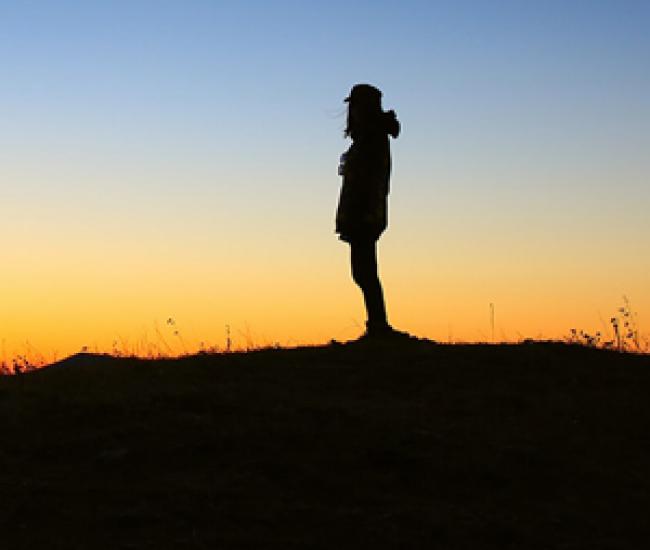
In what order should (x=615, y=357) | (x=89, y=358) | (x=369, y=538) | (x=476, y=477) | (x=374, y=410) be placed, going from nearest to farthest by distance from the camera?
(x=369, y=538) → (x=476, y=477) → (x=374, y=410) → (x=615, y=357) → (x=89, y=358)

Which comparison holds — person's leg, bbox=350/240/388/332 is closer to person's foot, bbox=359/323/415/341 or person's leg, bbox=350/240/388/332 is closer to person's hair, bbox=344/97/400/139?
person's foot, bbox=359/323/415/341

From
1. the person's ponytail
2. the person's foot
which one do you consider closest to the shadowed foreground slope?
the person's foot

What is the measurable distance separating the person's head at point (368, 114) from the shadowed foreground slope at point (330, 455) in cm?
374

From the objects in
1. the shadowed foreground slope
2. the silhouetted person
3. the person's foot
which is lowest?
the shadowed foreground slope

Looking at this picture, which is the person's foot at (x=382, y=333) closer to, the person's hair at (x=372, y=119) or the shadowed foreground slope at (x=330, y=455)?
the shadowed foreground slope at (x=330, y=455)

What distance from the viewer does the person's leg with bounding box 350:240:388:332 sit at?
16078 mm

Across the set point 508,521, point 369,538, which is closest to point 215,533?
point 369,538

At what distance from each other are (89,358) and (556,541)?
29.9 ft

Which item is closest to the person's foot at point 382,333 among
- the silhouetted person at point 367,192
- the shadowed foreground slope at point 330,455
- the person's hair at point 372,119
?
the silhouetted person at point 367,192

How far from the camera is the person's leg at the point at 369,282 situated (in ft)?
52.7

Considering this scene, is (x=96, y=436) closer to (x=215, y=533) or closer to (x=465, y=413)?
(x=215, y=533)

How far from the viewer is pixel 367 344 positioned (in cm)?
1495

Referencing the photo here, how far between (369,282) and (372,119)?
233 cm

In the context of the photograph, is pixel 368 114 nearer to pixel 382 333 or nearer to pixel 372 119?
pixel 372 119
